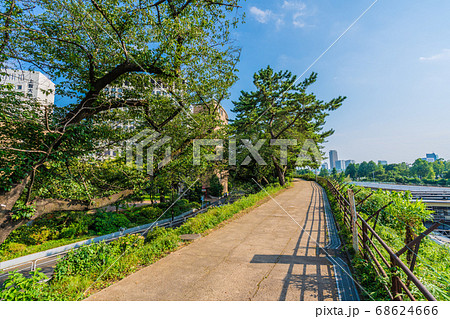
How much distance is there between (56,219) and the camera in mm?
14719

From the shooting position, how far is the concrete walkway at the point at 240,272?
12.4 ft

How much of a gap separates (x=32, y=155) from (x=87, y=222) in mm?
12934

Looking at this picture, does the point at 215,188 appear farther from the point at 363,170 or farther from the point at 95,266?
the point at 363,170

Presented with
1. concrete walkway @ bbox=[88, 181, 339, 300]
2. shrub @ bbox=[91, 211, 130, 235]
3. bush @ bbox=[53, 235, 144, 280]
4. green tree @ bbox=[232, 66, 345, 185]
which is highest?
green tree @ bbox=[232, 66, 345, 185]

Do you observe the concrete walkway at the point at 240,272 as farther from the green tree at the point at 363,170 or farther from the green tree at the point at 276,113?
the green tree at the point at 363,170

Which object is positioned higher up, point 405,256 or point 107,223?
point 405,256

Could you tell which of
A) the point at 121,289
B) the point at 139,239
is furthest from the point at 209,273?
the point at 139,239

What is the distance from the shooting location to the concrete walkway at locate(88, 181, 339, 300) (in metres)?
3.77

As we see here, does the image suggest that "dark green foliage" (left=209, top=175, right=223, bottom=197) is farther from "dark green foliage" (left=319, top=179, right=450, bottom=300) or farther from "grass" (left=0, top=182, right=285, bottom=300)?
"grass" (left=0, top=182, right=285, bottom=300)

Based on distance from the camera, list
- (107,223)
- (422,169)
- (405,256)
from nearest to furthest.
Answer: (405,256)
(107,223)
(422,169)

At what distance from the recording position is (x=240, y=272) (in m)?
4.62

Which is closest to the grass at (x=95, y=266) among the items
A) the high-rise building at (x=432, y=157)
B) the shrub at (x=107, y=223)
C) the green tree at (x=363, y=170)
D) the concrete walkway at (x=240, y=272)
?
the concrete walkway at (x=240, y=272)

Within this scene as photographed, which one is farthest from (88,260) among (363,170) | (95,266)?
(363,170)

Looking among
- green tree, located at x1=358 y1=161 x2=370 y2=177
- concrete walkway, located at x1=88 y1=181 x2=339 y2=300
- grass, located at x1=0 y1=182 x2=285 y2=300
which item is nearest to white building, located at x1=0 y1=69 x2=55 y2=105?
grass, located at x1=0 y1=182 x2=285 y2=300
